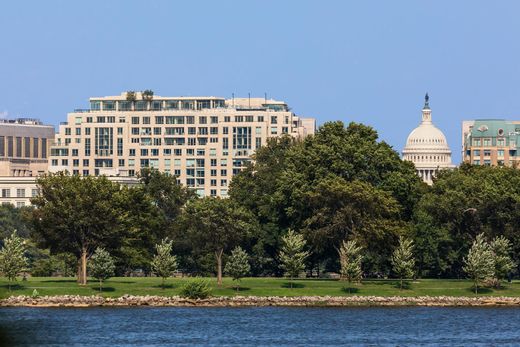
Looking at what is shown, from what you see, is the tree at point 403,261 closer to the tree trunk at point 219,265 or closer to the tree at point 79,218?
the tree trunk at point 219,265

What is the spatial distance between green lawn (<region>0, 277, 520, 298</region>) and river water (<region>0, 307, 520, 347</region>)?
19.1 feet

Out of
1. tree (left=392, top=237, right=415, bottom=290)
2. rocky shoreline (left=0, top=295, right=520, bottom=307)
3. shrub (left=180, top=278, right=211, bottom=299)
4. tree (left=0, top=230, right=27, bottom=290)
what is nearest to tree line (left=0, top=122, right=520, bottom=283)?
tree (left=392, top=237, right=415, bottom=290)

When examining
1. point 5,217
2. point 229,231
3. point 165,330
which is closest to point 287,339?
point 165,330

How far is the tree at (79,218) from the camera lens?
113 metres

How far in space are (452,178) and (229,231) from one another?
2591 cm

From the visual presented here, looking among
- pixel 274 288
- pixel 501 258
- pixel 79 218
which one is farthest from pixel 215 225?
pixel 501 258

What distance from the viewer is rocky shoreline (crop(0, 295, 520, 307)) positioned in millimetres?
103125

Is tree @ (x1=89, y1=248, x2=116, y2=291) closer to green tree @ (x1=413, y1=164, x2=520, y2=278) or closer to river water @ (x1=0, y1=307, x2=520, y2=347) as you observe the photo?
river water @ (x1=0, y1=307, x2=520, y2=347)

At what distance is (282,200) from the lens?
408 feet

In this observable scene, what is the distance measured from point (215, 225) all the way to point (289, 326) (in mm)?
34201

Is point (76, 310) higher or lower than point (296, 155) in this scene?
lower

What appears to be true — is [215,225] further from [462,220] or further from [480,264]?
[462,220]

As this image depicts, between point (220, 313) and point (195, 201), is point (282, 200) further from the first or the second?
point (220, 313)

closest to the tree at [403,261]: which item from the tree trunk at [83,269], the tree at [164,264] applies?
the tree at [164,264]
